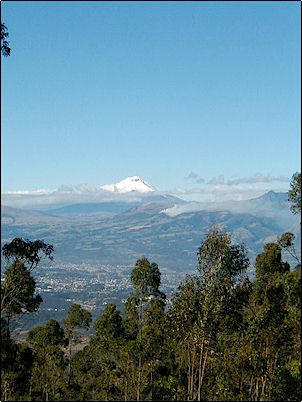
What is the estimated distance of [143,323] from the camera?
47.1 m

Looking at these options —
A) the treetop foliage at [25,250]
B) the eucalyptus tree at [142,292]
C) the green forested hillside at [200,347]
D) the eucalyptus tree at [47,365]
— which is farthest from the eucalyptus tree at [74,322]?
the treetop foliage at [25,250]

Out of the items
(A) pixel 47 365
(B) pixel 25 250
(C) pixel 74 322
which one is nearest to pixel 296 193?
(B) pixel 25 250

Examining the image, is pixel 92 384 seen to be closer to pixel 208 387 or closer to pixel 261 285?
pixel 208 387

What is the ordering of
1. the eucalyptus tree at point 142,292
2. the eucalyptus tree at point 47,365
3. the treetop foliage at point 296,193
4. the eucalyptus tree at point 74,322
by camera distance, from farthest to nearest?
the eucalyptus tree at point 142,292 < the eucalyptus tree at point 74,322 < the eucalyptus tree at point 47,365 < the treetop foliage at point 296,193

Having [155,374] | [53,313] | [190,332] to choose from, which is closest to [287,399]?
[190,332]

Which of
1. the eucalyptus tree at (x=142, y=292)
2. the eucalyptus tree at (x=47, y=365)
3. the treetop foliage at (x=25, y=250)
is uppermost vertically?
the treetop foliage at (x=25, y=250)

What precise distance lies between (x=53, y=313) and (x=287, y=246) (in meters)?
179

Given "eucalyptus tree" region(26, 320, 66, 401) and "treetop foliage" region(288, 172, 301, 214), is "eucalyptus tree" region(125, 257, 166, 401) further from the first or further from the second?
"treetop foliage" region(288, 172, 301, 214)

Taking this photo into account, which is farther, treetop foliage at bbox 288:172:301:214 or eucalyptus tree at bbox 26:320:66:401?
eucalyptus tree at bbox 26:320:66:401

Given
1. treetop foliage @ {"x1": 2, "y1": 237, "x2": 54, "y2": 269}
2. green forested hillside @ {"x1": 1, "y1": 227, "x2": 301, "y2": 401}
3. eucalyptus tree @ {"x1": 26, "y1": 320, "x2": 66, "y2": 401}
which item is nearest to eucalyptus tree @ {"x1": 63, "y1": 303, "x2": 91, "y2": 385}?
green forested hillside @ {"x1": 1, "y1": 227, "x2": 301, "y2": 401}

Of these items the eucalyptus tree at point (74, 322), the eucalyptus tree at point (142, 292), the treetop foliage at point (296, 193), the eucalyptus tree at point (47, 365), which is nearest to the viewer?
the treetop foliage at point (296, 193)

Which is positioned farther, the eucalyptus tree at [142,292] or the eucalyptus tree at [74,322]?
the eucalyptus tree at [142,292]

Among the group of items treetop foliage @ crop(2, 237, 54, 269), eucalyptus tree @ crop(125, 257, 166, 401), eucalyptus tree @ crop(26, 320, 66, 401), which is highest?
treetop foliage @ crop(2, 237, 54, 269)

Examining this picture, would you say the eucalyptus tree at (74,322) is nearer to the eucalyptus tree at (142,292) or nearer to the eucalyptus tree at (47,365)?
the eucalyptus tree at (47,365)
